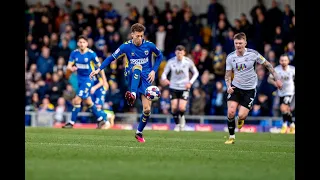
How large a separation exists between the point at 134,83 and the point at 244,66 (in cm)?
247

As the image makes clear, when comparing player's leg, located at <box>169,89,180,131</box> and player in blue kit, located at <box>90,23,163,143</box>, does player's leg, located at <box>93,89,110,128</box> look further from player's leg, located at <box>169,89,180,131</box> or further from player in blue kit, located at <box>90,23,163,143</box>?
player in blue kit, located at <box>90,23,163,143</box>

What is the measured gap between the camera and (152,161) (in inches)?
439

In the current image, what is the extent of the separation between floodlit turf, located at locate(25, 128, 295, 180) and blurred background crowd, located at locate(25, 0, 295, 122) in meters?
11.2

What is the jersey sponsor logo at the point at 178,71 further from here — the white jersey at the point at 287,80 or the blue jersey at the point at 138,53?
the blue jersey at the point at 138,53

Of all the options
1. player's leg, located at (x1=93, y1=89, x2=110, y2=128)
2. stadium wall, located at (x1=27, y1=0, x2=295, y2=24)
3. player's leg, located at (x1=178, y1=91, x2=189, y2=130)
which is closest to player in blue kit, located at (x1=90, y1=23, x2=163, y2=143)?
player's leg, located at (x1=93, y1=89, x2=110, y2=128)

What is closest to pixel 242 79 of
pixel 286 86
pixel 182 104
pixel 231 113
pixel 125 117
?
pixel 231 113

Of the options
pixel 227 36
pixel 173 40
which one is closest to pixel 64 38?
pixel 173 40

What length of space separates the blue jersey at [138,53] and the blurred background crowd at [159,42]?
1030cm

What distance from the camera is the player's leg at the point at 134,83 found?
15.5m

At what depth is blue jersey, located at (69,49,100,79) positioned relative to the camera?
21.8m

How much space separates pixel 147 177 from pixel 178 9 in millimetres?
19944

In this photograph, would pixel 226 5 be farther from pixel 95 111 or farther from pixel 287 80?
pixel 95 111

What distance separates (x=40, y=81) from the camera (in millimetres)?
28203

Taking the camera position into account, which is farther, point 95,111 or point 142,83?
point 95,111
